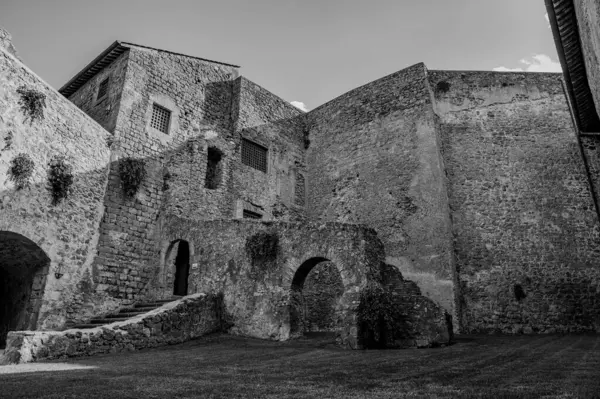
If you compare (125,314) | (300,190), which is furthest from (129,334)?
(300,190)

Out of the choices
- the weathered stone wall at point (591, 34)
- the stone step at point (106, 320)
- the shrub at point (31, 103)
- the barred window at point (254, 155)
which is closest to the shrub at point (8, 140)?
the shrub at point (31, 103)

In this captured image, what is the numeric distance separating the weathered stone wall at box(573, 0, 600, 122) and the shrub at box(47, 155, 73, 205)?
11.8 metres

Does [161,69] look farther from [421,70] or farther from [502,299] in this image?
[502,299]

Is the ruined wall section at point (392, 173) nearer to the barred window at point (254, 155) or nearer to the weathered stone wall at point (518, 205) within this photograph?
the weathered stone wall at point (518, 205)

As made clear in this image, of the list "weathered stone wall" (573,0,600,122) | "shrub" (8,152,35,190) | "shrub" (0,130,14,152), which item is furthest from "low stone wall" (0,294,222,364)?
"weathered stone wall" (573,0,600,122)

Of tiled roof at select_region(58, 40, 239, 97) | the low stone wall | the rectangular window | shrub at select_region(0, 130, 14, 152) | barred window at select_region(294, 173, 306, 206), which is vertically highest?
tiled roof at select_region(58, 40, 239, 97)

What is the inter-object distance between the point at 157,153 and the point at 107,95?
105 inches

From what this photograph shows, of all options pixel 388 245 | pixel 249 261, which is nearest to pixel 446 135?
pixel 388 245

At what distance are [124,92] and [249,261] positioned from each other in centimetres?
729

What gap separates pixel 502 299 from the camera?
13.9m

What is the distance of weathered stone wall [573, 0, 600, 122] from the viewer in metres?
6.39

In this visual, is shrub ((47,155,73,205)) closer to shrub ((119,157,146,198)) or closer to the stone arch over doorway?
shrub ((119,157,146,198))

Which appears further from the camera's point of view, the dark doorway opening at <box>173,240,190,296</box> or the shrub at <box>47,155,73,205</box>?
the dark doorway opening at <box>173,240,190,296</box>

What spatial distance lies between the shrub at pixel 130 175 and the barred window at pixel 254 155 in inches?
195
